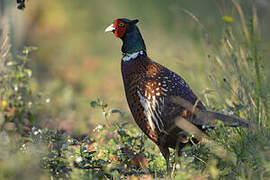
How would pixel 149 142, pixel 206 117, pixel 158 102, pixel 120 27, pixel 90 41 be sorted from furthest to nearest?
pixel 90 41, pixel 149 142, pixel 120 27, pixel 158 102, pixel 206 117

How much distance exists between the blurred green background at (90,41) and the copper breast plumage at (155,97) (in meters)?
2.04

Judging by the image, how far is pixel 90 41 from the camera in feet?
29.1

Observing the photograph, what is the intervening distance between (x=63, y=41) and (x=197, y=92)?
5.26 meters

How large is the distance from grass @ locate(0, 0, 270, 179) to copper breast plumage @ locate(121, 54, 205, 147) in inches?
7.0

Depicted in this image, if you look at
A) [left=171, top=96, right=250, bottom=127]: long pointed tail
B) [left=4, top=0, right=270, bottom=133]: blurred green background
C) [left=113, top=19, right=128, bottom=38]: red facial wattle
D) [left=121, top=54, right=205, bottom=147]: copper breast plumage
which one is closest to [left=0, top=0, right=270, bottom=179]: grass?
[left=171, top=96, right=250, bottom=127]: long pointed tail

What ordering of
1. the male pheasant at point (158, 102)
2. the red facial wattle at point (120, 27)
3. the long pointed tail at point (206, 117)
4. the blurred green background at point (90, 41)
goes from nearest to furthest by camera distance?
1. the long pointed tail at point (206, 117)
2. the male pheasant at point (158, 102)
3. the red facial wattle at point (120, 27)
4. the blurred green background at point (90, 41)

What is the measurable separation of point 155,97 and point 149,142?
0.80 meters

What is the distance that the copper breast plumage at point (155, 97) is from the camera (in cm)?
309

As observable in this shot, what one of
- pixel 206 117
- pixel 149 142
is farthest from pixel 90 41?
pixel 206 117

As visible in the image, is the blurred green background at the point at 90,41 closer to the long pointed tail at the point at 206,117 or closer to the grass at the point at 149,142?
the grass at the point at 149,142

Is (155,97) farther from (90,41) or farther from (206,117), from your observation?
(90,41)

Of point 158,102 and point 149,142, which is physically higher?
point 158,102

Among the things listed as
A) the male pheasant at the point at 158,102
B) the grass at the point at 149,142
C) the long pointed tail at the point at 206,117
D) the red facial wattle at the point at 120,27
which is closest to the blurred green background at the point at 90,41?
the grass at the point at 149,142

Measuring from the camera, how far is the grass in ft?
8.20
